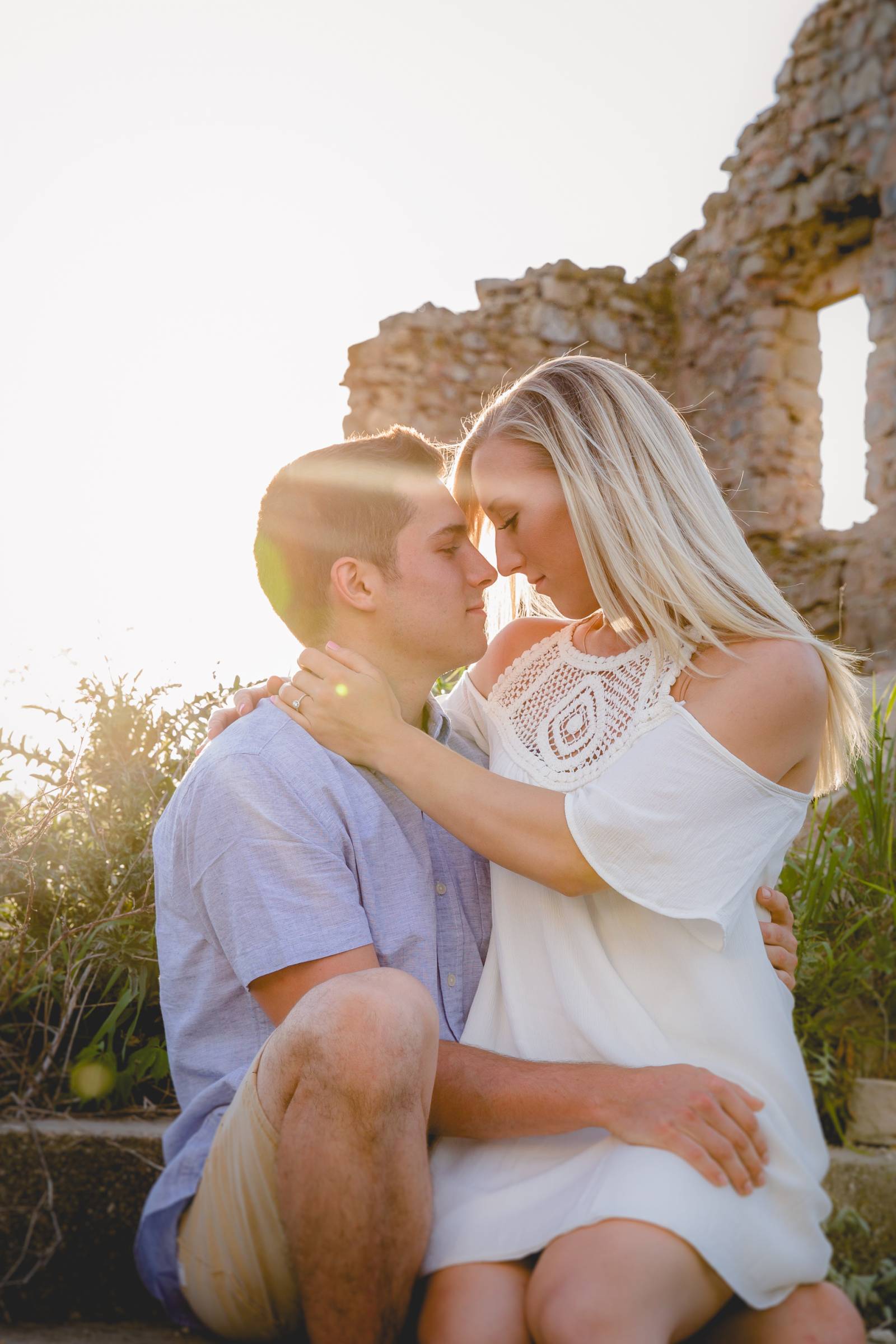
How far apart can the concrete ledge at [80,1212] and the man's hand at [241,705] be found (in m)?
0.80

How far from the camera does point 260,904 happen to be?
1.76 metres

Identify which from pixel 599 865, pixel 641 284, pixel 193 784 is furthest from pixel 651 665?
pixel 641 284

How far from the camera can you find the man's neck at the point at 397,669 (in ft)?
7.43

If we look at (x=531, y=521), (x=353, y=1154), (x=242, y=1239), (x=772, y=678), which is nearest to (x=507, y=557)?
(x=531, y=521)

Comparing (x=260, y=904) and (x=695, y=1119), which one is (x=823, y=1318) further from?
(x=260, y=904)

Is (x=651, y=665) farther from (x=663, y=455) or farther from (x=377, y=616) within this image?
(x=377, y=616)

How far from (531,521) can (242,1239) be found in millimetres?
1419

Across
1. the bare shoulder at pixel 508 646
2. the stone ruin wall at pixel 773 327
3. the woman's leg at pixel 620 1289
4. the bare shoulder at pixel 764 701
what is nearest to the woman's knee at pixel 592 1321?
the woman's leg at pixel 620 1289

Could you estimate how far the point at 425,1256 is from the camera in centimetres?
165

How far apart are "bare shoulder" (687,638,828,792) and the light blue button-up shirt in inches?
24.6

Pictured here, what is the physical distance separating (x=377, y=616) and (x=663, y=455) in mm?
668

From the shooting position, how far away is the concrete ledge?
6.83ft

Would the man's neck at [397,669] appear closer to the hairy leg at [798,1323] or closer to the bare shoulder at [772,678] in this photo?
the bare shoulder at [772,678]

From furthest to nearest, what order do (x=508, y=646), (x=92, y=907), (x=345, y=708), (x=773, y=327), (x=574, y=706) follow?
(x=773, y=327)
(x=92, y=907)
(x=508, y=646)
(x=574, y=706)
(x=345, y=708)
